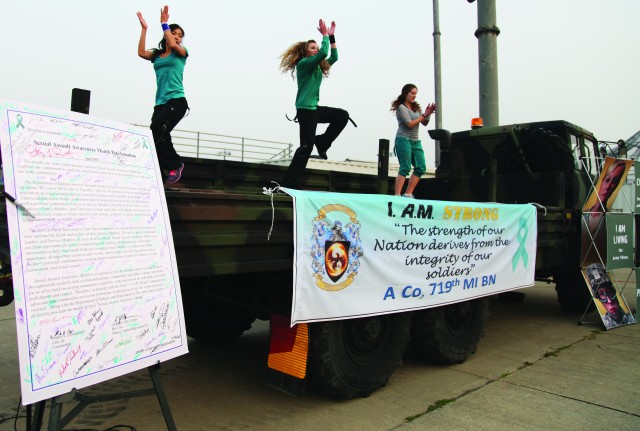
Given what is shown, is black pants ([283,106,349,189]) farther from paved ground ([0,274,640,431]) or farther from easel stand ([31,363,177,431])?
easel stand ([31,363,177,431])

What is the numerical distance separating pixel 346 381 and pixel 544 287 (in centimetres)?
728

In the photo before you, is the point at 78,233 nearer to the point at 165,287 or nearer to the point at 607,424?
the point at 165,287

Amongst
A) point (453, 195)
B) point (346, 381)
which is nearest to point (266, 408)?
point (346, 381)

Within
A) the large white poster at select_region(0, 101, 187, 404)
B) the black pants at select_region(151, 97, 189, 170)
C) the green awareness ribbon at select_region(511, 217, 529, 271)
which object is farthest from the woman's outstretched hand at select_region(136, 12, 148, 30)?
the green awareness ribbon at select_region(511, 217, 529, 271)

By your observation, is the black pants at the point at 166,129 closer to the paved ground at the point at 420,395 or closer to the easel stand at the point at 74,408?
the paved ground at the point at 420,395

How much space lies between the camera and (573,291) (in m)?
6.90

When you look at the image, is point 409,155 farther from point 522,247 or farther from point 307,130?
point 522,247

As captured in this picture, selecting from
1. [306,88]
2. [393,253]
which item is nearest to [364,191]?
[306,88]

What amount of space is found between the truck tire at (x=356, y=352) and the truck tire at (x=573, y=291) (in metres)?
3.81

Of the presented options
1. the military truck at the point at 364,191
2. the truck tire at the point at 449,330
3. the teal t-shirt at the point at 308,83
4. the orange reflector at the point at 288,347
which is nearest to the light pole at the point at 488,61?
the military truck at the point at 364,191

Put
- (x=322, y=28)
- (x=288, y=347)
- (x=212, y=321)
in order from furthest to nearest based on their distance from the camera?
(x=212, y=321), (x=322, y=28), (x=288, y=347)

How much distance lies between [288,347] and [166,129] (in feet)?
6.14

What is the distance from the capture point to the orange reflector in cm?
338

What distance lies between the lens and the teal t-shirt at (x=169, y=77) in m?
4.06
